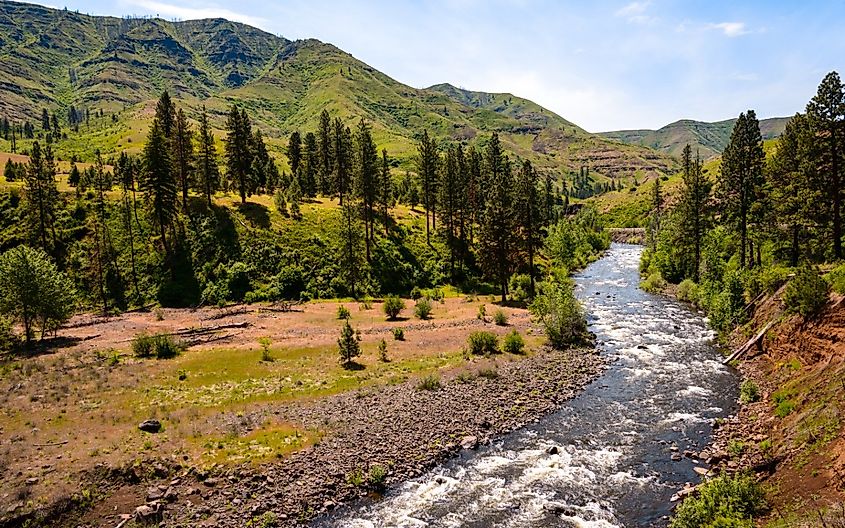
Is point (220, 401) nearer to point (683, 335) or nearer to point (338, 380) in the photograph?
point (338, 380)

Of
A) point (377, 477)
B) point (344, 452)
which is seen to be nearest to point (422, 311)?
point (344, 452)

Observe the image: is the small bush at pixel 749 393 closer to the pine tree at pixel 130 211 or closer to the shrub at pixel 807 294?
the shrub at pixel 807 294

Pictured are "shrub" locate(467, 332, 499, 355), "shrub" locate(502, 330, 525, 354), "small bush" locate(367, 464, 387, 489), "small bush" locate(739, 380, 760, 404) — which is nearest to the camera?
"small bush" locate(367, 464, 387, 489)

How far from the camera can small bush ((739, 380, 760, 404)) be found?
3125 centimetres

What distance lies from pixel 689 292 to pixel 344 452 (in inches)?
2230

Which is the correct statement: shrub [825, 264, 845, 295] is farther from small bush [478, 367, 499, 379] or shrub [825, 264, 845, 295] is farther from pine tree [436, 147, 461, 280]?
pine tree [436, 147, 461, 280]

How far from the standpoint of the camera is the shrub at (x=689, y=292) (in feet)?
207

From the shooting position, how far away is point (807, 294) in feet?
104

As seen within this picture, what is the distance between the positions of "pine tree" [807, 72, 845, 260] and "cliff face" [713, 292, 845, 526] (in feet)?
33.1

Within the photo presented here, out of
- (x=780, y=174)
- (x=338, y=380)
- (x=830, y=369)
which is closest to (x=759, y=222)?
(x=780, y=174)

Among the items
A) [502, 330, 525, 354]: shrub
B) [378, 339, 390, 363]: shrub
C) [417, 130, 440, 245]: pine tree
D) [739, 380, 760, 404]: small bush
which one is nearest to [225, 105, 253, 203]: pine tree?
[417, 130, 440, 245]: pine tree

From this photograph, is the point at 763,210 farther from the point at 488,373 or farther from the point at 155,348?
the point at 155,348

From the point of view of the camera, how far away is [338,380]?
38531mm

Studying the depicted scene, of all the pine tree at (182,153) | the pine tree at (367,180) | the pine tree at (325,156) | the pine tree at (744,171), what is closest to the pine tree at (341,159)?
the pine tree at (325,156)
